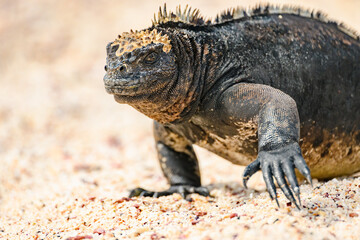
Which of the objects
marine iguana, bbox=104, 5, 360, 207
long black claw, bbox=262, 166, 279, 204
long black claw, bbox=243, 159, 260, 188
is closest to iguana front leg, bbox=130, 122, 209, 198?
marine iguana, bbox=104, 5, 360, 207

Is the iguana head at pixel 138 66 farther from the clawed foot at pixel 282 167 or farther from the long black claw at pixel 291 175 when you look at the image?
the long black claw at pixel 291 175

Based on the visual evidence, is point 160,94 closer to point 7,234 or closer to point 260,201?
point 260,201

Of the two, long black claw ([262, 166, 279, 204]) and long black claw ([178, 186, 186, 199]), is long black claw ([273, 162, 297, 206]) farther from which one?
long black claw ([178, 186, 186, 199])

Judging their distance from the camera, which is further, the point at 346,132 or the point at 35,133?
the point at 35,133

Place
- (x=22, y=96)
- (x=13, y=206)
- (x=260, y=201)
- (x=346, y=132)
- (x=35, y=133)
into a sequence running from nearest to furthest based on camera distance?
(x=260, y=201), (x=346, y=132), (x=13, y=206), (x=35, y=133), (x=22, y=96)

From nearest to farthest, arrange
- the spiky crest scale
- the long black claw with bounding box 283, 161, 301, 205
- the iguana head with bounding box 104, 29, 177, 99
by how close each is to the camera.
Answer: the long black claw with bounding box 283, 161, 301, 205 < the iguana head with bounding box 104, 29, 177, 99 < the spiky crest scale

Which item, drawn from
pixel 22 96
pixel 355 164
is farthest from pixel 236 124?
pixel 22 96

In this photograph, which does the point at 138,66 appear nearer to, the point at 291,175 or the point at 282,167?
the point at 282,167

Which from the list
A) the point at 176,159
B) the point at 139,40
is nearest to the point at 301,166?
the point at 139,40
